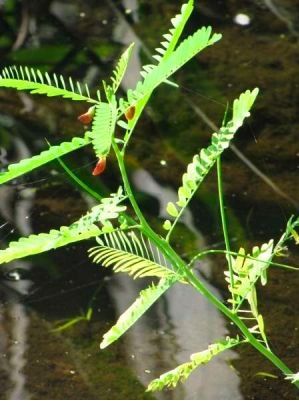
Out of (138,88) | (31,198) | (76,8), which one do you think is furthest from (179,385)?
(76,8)

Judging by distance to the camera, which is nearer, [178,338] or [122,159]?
[122,159]

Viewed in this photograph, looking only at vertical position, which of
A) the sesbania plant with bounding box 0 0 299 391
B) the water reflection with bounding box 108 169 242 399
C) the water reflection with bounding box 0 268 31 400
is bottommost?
the water reflection with bounding box 0 268 31 400

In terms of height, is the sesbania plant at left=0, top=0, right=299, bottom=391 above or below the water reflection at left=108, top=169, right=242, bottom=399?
above

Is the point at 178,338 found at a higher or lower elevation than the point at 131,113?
lower

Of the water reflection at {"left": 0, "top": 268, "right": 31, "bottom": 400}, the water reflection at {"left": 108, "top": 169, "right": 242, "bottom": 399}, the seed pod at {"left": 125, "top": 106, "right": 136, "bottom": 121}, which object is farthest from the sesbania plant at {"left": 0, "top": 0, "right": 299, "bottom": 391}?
the water reflection at {"left": 0, "top": 268, "right": 31, "bottom": 400}

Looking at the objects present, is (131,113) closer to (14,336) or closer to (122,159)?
(122,159)

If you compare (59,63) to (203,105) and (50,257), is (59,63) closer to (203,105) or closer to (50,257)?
(203,105)

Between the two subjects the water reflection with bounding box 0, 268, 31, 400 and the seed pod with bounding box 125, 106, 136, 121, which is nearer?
the seed pod with bounding box 125, 106, 136, 121

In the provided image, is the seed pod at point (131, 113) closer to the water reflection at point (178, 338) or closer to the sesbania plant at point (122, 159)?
→ the sesbania plant at point (122, 159)

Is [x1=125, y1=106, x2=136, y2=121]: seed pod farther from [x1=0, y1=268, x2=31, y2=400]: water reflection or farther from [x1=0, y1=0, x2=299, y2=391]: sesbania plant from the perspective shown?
[x1=0, y1=268, x2=31, y2=400]: water reflection

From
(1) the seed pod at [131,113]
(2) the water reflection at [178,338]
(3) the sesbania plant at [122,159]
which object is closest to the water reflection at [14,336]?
(2) the water reflection at [178,338]

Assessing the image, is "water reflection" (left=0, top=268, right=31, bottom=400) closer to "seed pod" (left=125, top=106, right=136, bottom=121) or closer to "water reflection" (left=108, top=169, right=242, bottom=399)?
"water reflection" (left=108, top=169, right=242, bottom=399)

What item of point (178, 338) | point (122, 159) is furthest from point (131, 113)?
point (178, 338)
